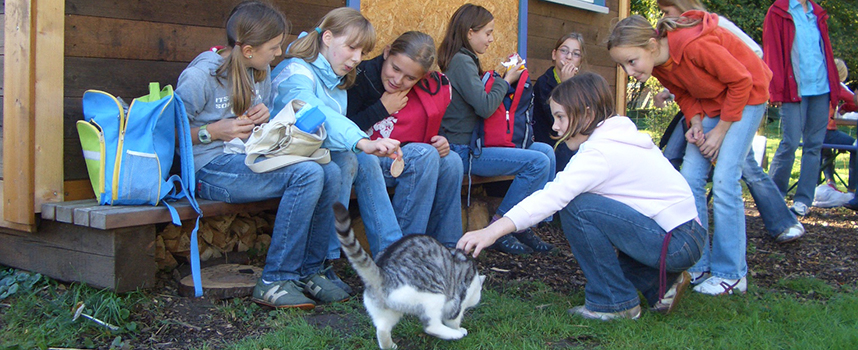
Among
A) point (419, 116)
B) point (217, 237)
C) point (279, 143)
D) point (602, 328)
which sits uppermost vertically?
point (419, 116)

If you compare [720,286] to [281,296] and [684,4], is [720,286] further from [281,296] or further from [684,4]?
[281,296]

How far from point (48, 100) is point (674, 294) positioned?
10.4ft

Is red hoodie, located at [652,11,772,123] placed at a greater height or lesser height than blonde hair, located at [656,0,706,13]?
lesser

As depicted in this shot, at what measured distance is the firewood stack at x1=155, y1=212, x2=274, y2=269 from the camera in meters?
3.81

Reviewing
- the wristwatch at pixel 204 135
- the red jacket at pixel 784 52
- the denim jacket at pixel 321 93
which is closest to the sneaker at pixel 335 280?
the denim jacket at pixel 321 93

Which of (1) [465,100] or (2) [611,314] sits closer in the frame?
(2) [611,314]

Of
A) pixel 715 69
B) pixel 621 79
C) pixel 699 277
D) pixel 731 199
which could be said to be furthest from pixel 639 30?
pixel 621 79

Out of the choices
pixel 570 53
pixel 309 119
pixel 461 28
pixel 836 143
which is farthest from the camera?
pixel 836 143

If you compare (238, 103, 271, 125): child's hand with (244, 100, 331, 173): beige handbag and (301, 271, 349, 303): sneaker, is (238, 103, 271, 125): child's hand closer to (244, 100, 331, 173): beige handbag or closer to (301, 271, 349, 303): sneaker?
(244, 100, 331, 173): beige handbag

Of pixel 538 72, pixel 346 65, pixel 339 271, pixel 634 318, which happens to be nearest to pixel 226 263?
pixel 339 271

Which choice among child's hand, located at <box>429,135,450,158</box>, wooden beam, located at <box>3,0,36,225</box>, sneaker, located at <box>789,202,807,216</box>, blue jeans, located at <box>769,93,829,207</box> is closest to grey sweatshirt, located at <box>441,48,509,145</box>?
child's hand, located at <box>429,135,450,158</box>

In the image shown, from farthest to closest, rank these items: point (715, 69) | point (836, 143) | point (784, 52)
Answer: point (836, 143) < point (784, 52) < point (715, 69)

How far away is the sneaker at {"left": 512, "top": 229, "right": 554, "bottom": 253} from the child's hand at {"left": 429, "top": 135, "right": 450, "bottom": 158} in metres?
0.97

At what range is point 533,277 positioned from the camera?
426 centimetres
